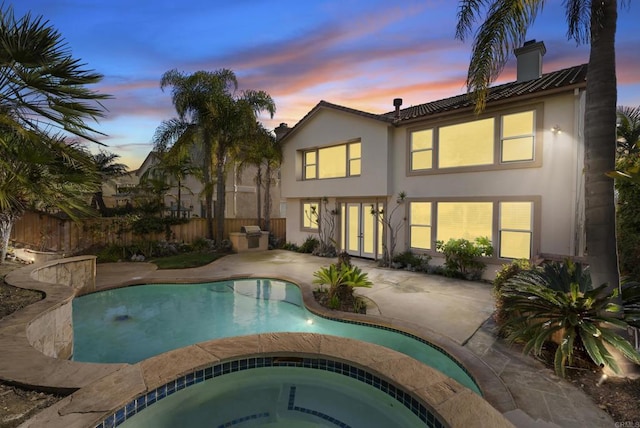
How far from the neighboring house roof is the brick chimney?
0.26m

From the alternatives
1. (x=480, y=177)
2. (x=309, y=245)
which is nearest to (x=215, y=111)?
(x=309, y=245)

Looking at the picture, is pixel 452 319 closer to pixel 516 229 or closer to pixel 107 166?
pixel 516 229

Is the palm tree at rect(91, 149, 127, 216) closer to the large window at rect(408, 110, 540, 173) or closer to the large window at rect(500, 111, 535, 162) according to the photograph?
the large window at rect(408, 110, 540, 173)

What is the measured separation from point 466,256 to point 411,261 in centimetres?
199

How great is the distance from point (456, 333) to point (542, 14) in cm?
541

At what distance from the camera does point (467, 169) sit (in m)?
9.97

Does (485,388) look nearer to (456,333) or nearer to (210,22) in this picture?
(456,333)

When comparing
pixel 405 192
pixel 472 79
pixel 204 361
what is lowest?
pixel 204 361

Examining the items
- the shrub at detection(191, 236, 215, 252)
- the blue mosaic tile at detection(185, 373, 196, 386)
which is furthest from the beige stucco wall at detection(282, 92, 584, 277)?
the blue mosaic tile at detection(185, 373, 196, 386)

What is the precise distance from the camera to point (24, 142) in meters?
4.83

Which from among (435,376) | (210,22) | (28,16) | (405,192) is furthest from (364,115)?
(435,376)

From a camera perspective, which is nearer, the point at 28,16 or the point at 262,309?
the point at 28,16

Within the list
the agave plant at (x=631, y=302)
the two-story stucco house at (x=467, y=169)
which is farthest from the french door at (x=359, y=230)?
the agave plant at (x=631, y=302)

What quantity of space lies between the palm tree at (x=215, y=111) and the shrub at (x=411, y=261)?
29.2 ft
